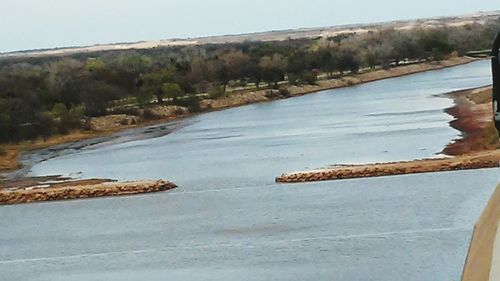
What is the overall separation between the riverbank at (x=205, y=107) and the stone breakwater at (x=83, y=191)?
923 centimetres

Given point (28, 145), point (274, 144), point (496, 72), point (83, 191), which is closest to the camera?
point (496, 72)

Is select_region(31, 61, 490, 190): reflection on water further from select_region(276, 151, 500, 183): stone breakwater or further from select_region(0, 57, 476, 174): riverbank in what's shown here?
select_region(0, 57, 476, 174): riverbank

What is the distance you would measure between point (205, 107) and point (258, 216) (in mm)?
46584

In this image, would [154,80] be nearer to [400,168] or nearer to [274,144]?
[274,144]

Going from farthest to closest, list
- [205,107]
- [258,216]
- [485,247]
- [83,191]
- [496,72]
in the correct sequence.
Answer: [205,107]
[83,191]
[258,216]
[485,247]
[496,72]

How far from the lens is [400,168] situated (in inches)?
1147

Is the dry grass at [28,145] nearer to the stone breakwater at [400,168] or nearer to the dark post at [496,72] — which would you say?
the stone breakwater at [400,168]

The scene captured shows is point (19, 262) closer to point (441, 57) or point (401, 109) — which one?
→ point (401, 109)

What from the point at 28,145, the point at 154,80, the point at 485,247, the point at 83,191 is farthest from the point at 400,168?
the point at 154,80

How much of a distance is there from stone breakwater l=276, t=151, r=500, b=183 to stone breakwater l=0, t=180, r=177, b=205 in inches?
154

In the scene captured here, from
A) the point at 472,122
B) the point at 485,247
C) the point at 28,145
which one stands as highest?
the point at 485,247

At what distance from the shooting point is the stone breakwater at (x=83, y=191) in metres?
30.5

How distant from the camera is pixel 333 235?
64.5 ft

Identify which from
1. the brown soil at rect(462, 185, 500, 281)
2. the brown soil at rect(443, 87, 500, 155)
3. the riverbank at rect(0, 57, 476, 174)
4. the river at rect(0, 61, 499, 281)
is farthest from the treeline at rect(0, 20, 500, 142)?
the brown soil at rect(462, 185, 500, 281)
